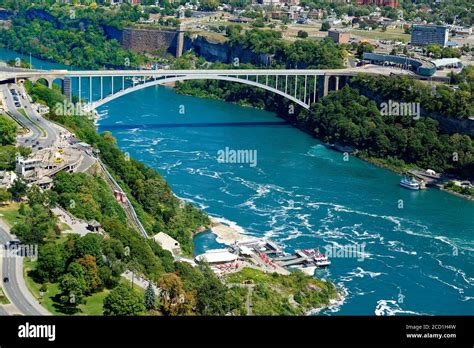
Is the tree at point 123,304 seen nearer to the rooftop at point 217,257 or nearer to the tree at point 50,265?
the tree at point 50,265

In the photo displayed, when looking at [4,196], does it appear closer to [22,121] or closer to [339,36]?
[22,121]

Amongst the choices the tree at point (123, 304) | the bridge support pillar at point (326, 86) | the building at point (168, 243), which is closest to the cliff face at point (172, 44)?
the bridge support pillar at point (326, 86)

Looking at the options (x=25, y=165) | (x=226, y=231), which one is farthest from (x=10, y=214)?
(x=226, y=231)

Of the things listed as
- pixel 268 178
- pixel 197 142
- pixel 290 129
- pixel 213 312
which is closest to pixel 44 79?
pixel 197 142

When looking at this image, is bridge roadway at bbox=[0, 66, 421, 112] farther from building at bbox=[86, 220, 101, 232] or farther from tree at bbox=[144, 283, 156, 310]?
tree at bbox=[144, 283, 156, 310]

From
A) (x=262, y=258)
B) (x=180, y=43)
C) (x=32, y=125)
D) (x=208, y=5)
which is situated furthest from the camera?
(x=208, y=5)

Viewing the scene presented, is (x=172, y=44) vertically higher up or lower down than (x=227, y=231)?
higher up
